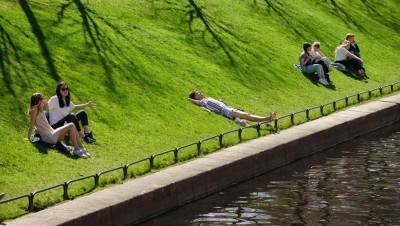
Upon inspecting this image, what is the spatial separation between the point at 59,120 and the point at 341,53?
13501 mm

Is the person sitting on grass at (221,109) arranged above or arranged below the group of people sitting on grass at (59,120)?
below

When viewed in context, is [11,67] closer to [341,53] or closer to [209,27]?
[209,27]

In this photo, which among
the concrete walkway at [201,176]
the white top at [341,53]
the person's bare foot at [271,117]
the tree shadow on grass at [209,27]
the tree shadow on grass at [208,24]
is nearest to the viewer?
the concrete walkway at [201,176]

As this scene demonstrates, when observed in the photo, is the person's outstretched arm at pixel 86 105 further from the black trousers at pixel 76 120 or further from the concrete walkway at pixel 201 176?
the concrete walkway at pixel 201 176

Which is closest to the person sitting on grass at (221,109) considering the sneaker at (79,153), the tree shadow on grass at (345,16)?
the sneaker at (79,153)

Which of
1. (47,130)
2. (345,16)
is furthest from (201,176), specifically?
(345,16)

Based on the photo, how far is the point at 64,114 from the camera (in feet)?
56.4

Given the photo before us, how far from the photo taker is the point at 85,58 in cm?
2111

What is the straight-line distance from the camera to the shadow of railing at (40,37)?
19664 millimetres

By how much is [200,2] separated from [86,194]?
16.1m

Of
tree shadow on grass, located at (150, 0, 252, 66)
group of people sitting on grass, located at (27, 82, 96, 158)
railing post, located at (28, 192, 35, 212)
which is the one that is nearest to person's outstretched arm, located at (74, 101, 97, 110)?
group of people sitting on grass, located at (27, 82, 96, 158)

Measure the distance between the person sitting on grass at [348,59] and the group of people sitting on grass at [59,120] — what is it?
40.3ft

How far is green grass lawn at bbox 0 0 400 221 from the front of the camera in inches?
655

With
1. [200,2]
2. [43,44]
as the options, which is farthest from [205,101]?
[200,2]
